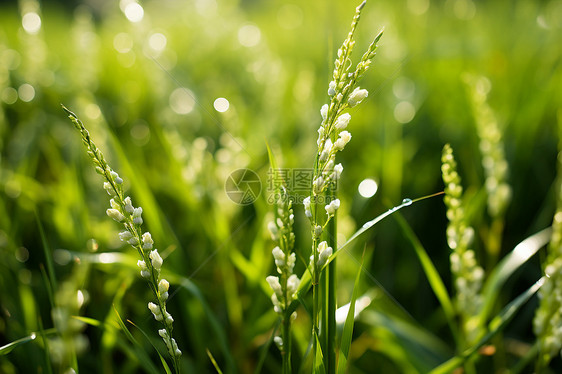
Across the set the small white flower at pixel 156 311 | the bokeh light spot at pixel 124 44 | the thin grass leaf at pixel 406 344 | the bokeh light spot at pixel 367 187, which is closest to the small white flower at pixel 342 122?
the small white flower at pixel 156 311

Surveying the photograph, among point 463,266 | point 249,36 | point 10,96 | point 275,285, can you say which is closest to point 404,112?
point 463,266

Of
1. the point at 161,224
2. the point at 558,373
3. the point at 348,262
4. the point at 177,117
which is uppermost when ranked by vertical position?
the point at 177,117

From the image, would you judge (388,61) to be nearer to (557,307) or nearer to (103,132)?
(103,132)

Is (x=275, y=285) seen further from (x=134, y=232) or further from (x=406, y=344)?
(x=406, y=344)

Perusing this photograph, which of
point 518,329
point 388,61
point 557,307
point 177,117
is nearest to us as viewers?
point 557,307

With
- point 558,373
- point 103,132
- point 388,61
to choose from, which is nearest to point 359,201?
point 558,373

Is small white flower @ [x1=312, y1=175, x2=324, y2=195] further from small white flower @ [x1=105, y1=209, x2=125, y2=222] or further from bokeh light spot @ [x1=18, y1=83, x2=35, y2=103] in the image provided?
bokeh light spot @ [x1=18, y1=83, x2=35, y2=103]
